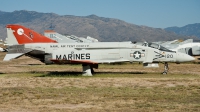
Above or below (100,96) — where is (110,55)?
above

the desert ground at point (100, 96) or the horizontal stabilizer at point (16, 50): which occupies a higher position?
the horizontal stabilizer at point (16, 50)

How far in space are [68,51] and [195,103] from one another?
13.3 meters

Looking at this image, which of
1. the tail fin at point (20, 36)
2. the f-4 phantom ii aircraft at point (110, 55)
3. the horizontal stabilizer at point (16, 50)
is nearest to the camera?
the f-4 phantom ii aircraft at point (110, 55)

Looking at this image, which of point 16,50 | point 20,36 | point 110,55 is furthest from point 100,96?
point 20,36

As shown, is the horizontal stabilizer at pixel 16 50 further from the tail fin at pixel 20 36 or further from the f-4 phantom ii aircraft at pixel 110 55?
the tail fin at pixel 20 36

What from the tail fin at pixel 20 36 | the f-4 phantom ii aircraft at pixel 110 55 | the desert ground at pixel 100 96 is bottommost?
the desert ground at pixel 100 96

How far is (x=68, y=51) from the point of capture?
82.1 feet

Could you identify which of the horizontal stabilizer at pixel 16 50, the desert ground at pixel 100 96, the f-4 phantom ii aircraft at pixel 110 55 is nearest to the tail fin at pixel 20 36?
the horizontal stabilizer at pixel 16 50

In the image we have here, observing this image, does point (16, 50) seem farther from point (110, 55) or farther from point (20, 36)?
point (110, 55)

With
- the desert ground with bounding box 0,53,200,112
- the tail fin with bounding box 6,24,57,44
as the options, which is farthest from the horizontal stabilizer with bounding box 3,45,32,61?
the desert ground with bounding box 0,53,200,112

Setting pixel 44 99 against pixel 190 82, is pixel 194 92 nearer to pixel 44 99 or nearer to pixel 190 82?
pixel 190 82

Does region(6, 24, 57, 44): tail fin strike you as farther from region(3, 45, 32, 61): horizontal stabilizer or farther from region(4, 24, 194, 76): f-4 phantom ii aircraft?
region(4, 24, 194, 76): f-4 phantom ii aircraft

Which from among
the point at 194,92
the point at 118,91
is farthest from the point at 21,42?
the point at 194,92

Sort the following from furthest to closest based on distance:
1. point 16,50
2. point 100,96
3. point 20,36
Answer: point 20,36 < point 16,50 < point 100,96
